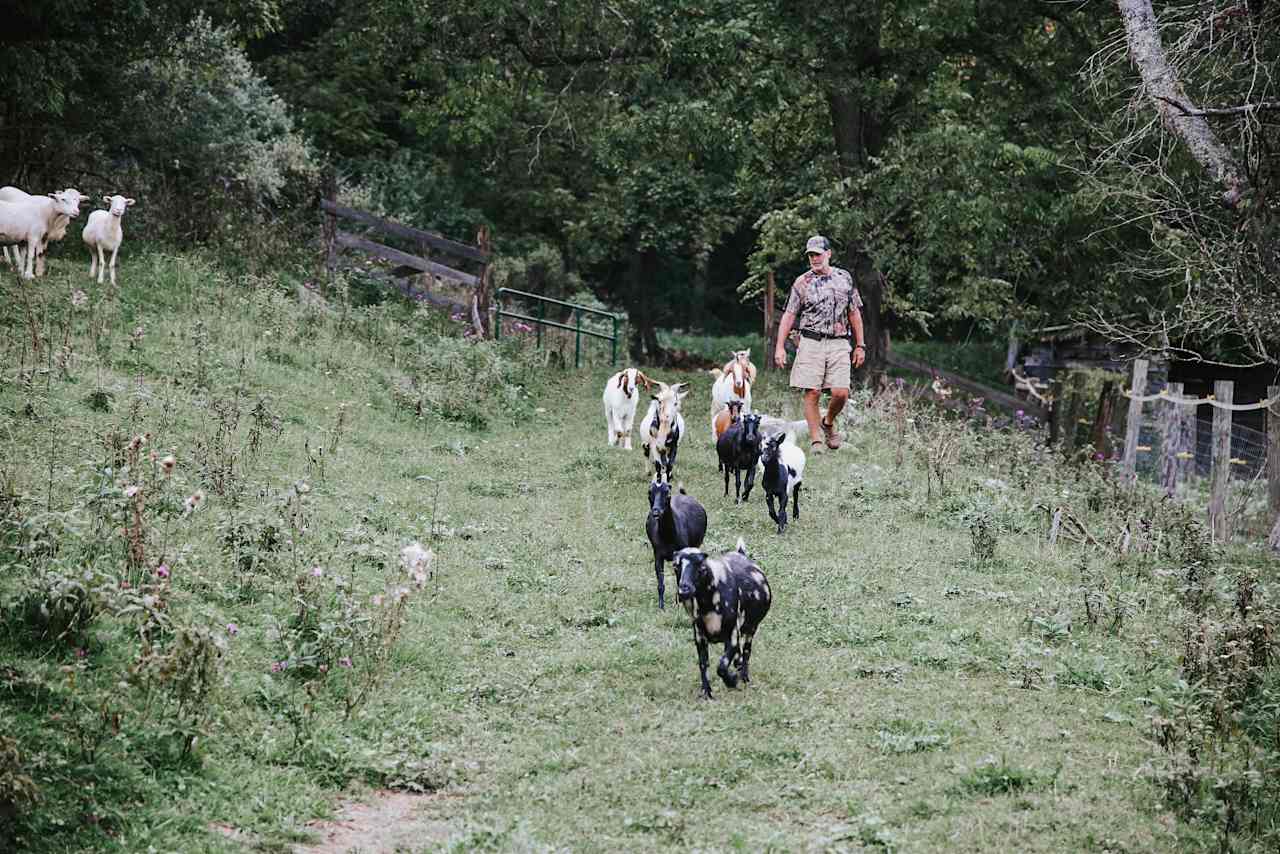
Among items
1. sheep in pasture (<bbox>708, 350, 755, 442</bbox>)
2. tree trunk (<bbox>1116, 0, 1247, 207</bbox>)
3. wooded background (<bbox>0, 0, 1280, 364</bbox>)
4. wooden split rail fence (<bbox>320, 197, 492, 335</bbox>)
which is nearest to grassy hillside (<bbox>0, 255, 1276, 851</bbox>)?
sheep in pasture (<bbox>708, 350, 755, 442</bbox>)

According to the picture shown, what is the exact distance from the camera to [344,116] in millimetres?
29391

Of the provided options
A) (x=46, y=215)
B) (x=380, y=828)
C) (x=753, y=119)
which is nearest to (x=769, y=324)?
(x=753, y=119)

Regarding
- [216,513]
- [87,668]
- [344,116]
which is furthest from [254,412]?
[344,116]

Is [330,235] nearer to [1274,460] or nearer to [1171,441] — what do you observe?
[1171,441]

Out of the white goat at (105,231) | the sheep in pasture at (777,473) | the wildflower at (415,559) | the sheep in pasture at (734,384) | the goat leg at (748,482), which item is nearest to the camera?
the wildflower at (415,559)

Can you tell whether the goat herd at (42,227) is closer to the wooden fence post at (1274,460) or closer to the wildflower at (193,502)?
the wildflower at (193,502)

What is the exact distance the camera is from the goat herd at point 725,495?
7.68 m

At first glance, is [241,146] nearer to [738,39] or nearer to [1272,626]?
[738,39]

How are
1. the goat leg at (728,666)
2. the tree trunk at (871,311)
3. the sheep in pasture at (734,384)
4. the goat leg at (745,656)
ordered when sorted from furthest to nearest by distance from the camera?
1. the tree trunk at (871,311)
2. the sheep in pasture at (734,384)
3. the goat leg at (745,656)
4. the goat leg at (728,666)

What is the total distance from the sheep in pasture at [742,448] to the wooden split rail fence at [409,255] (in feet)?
32.1

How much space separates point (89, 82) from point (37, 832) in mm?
17390

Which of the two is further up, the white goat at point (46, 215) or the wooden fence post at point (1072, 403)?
the white goat at point (46, 215)

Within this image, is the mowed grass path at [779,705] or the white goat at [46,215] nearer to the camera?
the mowed grass path at [779,705]

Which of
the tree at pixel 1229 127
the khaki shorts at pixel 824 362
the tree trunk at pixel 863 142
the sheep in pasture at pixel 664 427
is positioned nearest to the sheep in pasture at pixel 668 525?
the sheep in pasture at pixel 664 427
